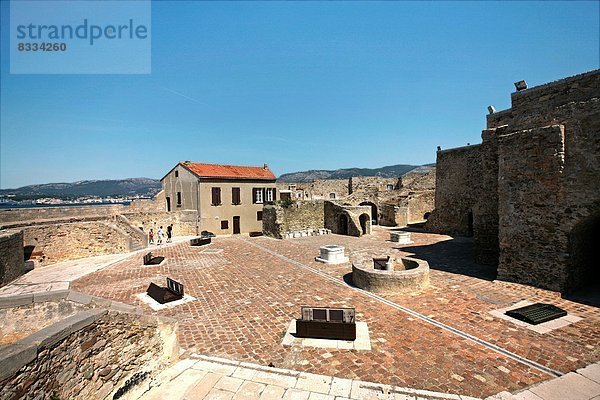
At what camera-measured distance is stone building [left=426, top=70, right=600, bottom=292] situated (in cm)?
807

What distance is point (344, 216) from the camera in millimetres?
23641

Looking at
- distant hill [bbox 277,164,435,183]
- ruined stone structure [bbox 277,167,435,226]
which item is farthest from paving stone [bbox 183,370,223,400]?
distant hill [bbox 277,164,435,183]

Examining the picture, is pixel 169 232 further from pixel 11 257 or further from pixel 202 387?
pixel 202 387

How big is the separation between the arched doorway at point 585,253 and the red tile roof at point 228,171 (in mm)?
23813

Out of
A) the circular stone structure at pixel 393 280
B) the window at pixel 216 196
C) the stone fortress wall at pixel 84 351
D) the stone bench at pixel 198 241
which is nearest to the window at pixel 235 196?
the window at pixel 216 196

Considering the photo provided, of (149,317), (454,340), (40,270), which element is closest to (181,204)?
(40,270)

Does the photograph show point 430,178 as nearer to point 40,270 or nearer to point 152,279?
point 152,279

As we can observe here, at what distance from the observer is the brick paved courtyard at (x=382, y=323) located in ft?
16.9

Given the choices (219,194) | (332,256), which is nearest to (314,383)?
(332,256)

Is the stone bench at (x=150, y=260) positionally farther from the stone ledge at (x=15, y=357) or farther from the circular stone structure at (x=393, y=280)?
the stone ledge at (x=15, y=357)

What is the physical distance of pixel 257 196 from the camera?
2909 cm

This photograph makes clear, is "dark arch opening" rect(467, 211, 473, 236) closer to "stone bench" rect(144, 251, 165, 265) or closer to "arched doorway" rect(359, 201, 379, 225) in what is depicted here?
"arched doorway" rect(359, 201, 379, 225)

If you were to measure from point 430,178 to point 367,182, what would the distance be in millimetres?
9477

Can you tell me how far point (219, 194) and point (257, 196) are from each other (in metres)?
4.34
